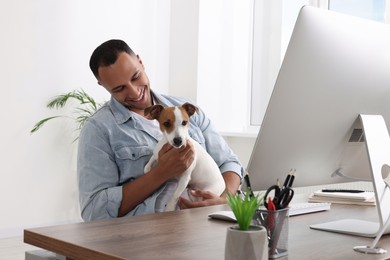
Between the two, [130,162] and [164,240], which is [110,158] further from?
[164,240]

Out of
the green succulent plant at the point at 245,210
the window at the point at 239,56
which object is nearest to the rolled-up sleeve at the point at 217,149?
the green succulent plant at the point at 245,210

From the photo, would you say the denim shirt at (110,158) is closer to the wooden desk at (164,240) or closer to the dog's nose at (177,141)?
the dog's nose at (177,141)

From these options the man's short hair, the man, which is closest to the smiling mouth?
the man

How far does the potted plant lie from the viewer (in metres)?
0.91

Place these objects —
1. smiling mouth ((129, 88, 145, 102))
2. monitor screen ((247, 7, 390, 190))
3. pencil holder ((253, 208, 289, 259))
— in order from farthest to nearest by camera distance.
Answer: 1. smiling mouth ((129, 88, 145, 102))
2. monitor screen ((247, 7, 390, 190))
3. pencil holder ((253, 208, 289, 259))

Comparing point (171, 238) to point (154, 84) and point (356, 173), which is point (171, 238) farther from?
point (154, 84)

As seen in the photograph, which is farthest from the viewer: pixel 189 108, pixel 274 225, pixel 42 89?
pixel 42 89

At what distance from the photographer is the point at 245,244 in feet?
2.99

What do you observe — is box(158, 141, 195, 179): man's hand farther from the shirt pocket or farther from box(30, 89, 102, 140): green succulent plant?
box(30, 89, 102, 140): green succulent plant

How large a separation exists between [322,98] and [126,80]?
0.89 m

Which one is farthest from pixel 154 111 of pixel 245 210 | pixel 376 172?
pixel 245 210

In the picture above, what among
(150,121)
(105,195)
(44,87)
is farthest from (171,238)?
(44,87)

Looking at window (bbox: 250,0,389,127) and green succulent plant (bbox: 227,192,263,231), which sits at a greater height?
window (bbox: 250,0,389,127)

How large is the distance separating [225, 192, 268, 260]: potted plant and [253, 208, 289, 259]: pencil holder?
0.39ft
